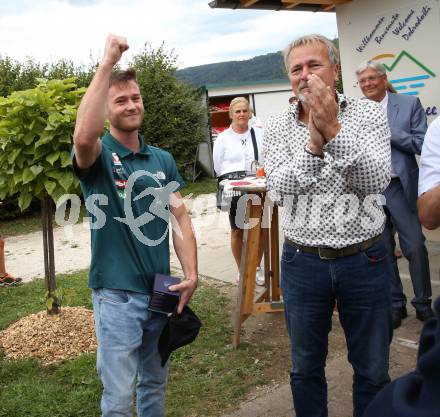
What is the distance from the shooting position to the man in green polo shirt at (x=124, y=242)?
2.44 m

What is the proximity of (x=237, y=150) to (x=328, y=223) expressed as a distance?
11.8 feet

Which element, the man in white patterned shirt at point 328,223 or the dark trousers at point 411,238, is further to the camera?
the dark trousers at point 411,238

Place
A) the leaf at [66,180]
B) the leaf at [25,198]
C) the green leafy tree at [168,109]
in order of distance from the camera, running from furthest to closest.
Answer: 1. the green leafy tree at [168,109]
2. the leaf at [25,198]
3. the leaf at [66,180]

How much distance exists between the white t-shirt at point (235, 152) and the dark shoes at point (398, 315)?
7.15ft

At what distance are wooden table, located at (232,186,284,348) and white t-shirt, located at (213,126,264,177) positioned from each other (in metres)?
1.21

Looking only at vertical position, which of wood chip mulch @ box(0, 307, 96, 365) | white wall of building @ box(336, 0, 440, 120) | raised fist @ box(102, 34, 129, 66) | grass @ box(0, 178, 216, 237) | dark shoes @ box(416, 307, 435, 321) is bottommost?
wood chip mulch @ box(0, 307, 96, 365)

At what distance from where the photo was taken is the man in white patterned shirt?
2.29 meters

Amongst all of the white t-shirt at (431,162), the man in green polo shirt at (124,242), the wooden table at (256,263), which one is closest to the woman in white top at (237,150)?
the wooden table at (256,263)

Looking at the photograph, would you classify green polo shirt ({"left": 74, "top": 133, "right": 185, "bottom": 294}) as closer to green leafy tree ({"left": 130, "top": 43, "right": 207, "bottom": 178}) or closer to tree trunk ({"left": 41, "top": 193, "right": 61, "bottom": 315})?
tree trunk ({"left": 41, "top": 193, "right": 61, "bottom": 315})

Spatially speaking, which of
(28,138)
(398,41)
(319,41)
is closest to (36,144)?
(28,138)

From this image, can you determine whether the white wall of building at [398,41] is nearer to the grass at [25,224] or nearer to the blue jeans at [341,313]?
the blue jeans at [341,313]

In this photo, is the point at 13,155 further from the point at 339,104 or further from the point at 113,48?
the point at 339,104

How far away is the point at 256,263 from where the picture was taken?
4309mm

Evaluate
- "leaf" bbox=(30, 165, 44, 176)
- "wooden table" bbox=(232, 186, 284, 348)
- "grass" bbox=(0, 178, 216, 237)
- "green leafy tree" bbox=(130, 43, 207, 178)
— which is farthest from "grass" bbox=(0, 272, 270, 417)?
"green leafy tree" bbox=(130, 43, 207, 178)
